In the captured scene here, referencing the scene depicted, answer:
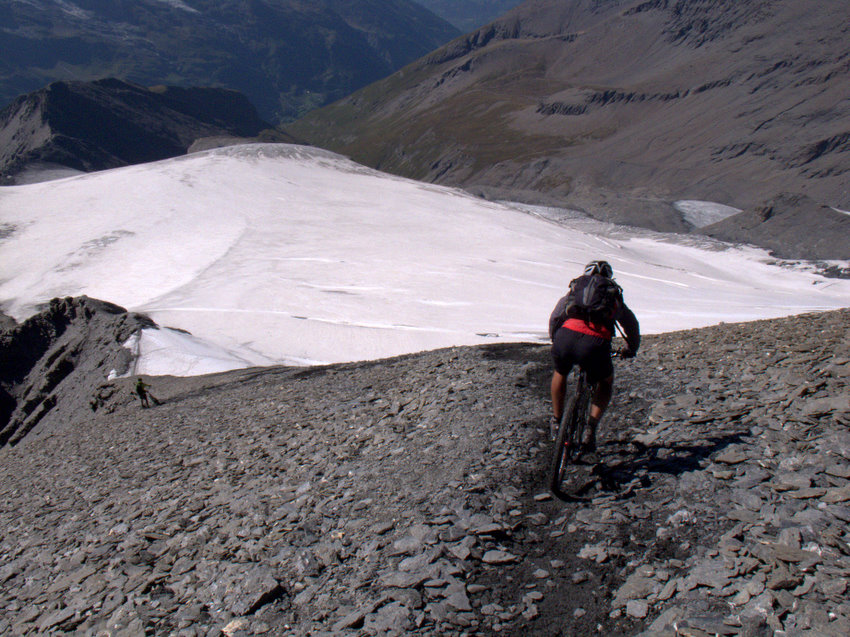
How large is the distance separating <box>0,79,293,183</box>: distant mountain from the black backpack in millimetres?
85958

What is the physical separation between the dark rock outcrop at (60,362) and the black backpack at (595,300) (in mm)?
11646

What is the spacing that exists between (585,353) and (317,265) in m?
25.5

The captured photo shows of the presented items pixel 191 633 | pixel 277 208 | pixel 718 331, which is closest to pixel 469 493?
pixel 191 633

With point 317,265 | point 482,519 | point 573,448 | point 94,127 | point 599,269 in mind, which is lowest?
point 317,265

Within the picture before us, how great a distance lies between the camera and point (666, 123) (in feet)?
317

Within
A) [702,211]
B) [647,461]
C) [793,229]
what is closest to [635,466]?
[647,461]

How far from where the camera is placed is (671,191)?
76000 mm

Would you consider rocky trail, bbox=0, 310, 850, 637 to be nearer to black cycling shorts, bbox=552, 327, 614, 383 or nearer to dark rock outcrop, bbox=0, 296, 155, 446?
black cycling shorts, bbox=552, 327, 614, 383

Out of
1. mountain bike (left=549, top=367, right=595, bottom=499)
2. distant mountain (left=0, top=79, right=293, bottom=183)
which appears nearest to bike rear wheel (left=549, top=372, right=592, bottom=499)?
mountain bike (left=549, top=367, right=595, bottom=499)

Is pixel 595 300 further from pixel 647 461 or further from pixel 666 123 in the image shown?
pixel 666 123

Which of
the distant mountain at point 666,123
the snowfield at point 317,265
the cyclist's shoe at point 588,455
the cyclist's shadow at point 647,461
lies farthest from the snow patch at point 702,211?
the cyclist's shoe at point 588,455

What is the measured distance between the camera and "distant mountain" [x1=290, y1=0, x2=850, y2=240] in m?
70.6

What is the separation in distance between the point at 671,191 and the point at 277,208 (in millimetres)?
54943

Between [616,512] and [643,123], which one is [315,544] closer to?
[616,512]
